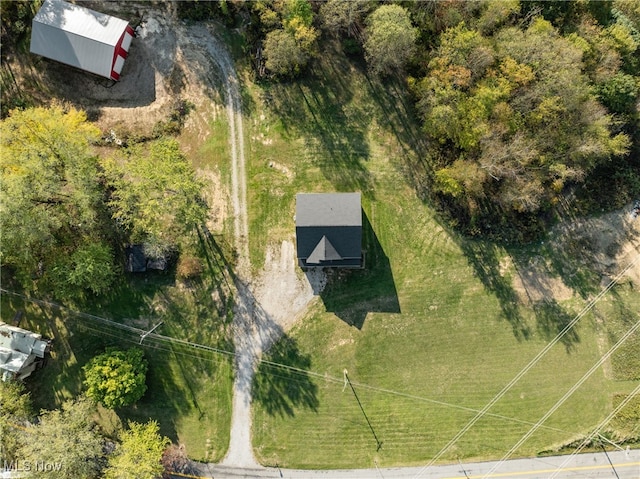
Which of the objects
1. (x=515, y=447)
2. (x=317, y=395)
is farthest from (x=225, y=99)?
(x=515, y=447)

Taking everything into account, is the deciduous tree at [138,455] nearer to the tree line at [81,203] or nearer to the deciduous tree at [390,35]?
the tree line at [81,203]

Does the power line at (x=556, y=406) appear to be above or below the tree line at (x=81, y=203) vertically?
below

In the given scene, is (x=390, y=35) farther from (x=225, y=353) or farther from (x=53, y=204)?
(x=53, y=204)

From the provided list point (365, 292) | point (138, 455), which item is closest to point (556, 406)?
point (365, 292)

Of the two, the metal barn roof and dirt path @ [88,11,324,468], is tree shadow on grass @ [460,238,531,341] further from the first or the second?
the metal barn roof

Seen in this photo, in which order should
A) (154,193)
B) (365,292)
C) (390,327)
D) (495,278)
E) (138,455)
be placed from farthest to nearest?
(495,278) → (365,292) → (390,327) → (138,455) → (154,193)

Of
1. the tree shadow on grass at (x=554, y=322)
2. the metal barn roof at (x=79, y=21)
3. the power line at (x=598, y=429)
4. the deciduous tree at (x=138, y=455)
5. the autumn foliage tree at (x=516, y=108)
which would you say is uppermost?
the metal barn roof at (x=79, y=21)

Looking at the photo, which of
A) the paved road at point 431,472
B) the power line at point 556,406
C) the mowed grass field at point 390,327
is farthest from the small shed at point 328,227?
the power line at point 556,406
